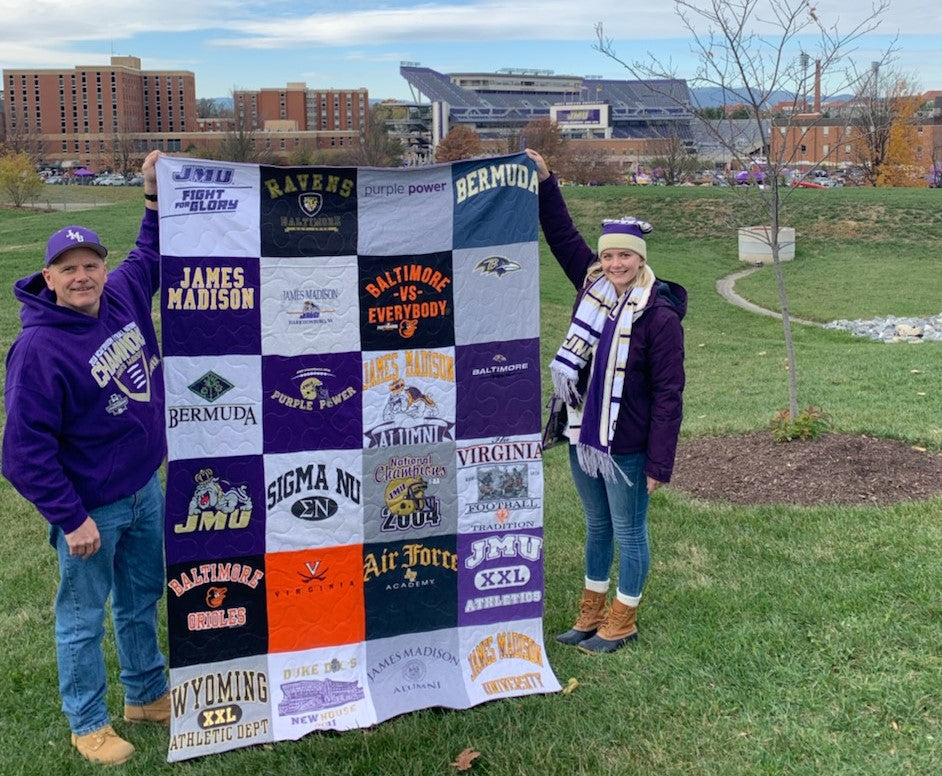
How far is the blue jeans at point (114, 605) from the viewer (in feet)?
11.7

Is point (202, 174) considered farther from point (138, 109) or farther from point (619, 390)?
point (138, 109)

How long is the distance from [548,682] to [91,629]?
6.12ft

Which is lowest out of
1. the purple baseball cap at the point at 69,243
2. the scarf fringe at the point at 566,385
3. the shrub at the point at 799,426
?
the shrub at the point at 799,426

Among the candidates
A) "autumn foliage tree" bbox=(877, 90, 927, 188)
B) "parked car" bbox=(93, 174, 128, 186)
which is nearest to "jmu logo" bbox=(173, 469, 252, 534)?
"autumn foliage tree" bbox=(877, 90, 927, 188)

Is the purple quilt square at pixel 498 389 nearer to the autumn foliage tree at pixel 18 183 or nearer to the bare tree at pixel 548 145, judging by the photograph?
the autumn foliage tree at pixel 18 183

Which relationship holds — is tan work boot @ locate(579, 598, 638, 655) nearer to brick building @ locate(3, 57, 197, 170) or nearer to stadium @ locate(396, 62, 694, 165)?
stadium @ locate(396, 62, 694, 165)

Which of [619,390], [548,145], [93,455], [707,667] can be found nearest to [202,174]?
[93,455]

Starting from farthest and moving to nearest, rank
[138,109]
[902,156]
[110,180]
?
[138,109] → [110,180] → [902,156]

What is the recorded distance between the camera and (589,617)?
14.9 feet

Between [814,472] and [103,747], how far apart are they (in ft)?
15.4

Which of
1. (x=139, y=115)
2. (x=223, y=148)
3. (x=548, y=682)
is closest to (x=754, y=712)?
(x=548, y=682)

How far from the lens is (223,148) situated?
49.4 m

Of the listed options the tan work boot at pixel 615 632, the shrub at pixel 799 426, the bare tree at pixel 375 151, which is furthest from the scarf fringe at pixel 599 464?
the bare tree at pixel 375 151

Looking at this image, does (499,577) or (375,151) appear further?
(375,151)
